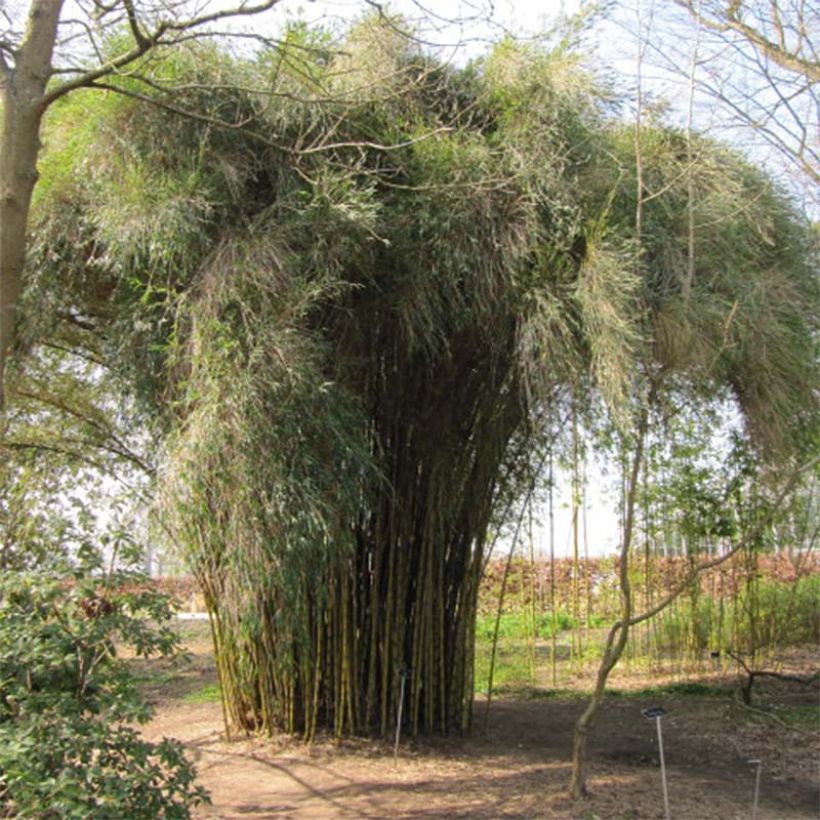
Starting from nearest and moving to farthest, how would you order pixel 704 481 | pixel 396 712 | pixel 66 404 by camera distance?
1. pixel 396 712
2. pixel 66 404
3. pixel 704 481

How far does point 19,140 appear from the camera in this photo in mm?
4098

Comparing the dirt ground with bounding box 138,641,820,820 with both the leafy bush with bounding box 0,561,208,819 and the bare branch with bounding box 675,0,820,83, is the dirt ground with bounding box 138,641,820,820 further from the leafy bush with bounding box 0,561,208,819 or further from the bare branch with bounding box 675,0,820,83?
the bare branch with bounding box 675,0,820,83

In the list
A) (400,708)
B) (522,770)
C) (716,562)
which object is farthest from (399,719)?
(716,562)

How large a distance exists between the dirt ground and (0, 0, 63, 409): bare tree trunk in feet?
5.82

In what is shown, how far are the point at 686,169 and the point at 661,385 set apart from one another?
1009 millimetres

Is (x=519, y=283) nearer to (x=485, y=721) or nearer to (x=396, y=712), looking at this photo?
(x=396, y=712)

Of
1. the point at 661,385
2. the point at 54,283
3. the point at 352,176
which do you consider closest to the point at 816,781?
the point at 661,385

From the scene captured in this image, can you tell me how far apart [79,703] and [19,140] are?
2.24 metres

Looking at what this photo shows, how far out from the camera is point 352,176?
4711mm

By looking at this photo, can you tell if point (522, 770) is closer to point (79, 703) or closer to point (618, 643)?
point (618, 643)

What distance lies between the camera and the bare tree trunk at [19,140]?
404cm

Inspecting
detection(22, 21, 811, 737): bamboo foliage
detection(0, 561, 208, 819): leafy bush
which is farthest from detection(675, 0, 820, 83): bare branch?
detection(0, 561, 208, 819): leafy bush

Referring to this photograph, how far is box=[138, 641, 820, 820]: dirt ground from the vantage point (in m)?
4.51

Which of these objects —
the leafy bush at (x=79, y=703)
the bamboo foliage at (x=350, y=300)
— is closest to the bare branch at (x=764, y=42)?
the bamboo foliage at (x=350, y=300)
